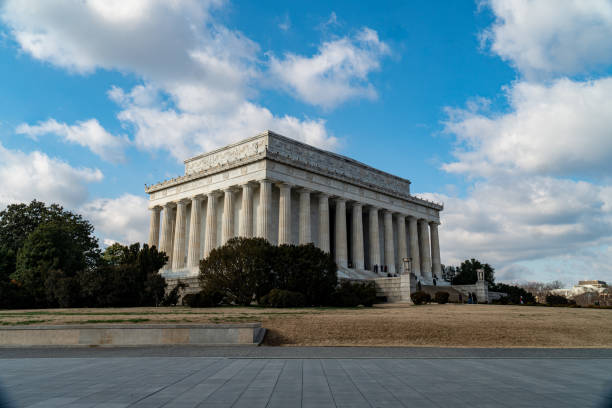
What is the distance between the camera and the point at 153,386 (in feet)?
30.0

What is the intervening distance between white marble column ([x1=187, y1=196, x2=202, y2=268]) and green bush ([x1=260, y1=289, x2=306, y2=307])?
87.3ft

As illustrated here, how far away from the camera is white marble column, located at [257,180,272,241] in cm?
5162

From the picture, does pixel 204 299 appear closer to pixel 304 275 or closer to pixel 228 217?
pixel 304 275

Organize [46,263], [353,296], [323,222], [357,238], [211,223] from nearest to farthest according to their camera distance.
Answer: [353,296], [46,263], [211,223], [323,222], [357,238]

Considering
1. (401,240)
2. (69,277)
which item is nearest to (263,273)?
(69,277)

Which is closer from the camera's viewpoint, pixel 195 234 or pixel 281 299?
pixel 281 299

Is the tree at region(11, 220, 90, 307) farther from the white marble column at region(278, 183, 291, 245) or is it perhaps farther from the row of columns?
the white marble column at region(278, 183, 291, 245)

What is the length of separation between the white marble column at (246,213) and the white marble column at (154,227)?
18240mm

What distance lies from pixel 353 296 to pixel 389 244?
31154 millimetres

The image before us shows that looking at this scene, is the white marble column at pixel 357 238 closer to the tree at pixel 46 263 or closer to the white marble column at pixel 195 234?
the white marble column at pixel 195 234

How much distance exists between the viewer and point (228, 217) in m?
55.2

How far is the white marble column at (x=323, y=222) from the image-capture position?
187ft

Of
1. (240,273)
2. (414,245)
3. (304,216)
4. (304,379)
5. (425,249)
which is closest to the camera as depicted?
(304,379)

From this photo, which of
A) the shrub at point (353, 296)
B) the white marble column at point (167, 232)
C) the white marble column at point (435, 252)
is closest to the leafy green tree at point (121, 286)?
the shrub at point (353, 296)
